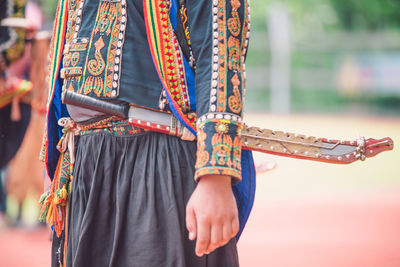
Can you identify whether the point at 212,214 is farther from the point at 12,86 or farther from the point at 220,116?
the point at 12,86

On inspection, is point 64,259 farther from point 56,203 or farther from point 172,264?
point 172,264

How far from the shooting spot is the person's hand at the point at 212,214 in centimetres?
134

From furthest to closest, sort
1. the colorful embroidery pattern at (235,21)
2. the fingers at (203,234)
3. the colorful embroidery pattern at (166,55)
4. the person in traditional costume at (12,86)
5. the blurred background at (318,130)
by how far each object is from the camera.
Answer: the blurred background at (318,130), the person in traditional costume at (12,86), the colorful embroidery pattern at (166,55), the colorful embroidery pattern at (235,21), the fingers at (203,234)

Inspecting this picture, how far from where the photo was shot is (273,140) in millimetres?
1601

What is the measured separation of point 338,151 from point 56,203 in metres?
0.96

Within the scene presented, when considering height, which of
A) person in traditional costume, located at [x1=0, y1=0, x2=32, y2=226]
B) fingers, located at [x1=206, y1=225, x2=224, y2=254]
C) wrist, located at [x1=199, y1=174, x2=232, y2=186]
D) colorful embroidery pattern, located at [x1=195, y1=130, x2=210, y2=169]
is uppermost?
person in traditional costume, located at [x1=0, y1=0, x2=32, y2=226]

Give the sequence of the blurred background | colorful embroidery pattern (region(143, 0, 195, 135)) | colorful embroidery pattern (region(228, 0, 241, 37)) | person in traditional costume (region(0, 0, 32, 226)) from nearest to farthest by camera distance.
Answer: colorful embroidery pattern (region(228, 0, 241, 37)) → colorful embroidery pattern (region(143, 0, 195, 135)) → person in traditional costume (region(0, 0, 32, 226)) → the blurred background

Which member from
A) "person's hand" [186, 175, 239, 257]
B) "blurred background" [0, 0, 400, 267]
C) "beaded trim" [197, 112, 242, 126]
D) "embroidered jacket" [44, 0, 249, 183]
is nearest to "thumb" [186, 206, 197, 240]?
"person's hand" [186, 175, 239, 257]

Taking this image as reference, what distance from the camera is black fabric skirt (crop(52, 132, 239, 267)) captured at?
1.51 meters

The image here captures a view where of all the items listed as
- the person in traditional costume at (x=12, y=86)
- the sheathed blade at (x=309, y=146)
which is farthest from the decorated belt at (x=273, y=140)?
the person in traditional costume at (x=12, y=86)

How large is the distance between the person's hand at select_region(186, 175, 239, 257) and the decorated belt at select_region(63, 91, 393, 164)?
246 mm

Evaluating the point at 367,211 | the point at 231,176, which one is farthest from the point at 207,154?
the point at 367,211

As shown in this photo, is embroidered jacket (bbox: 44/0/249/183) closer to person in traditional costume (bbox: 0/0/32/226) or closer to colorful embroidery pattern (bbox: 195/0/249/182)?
colorful embroidery pattern (bbox: 195/0/249/182)

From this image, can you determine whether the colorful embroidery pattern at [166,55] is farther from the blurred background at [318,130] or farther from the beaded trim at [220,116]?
the blurred background at [318,130]
